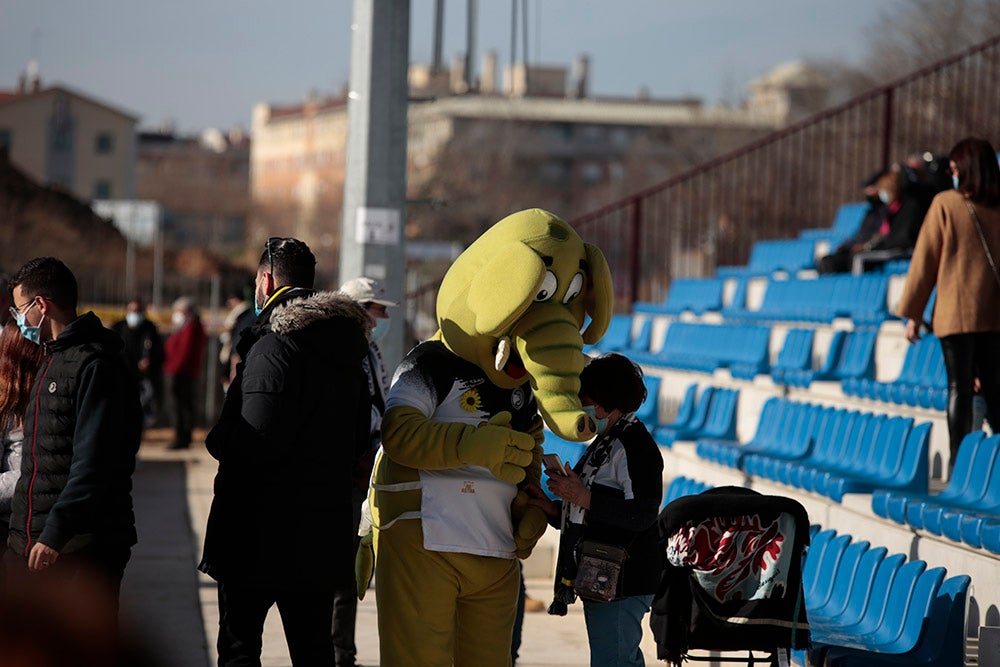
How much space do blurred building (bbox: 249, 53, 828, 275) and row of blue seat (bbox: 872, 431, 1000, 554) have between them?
3826 cm

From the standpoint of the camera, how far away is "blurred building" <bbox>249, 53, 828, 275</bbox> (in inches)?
2260

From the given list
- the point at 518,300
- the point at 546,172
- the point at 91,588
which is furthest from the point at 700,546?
the point at 546,172

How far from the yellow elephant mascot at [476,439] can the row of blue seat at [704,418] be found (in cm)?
513

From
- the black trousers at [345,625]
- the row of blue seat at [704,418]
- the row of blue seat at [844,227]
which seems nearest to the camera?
the black trousers at [345,625]

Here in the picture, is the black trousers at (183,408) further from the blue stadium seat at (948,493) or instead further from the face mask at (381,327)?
the blue stadium seat at (948,493)

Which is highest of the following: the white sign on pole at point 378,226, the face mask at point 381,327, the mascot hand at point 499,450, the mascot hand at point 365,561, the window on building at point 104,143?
the window on building at point 104,143

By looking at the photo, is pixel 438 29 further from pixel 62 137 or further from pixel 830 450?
pixel 62 137

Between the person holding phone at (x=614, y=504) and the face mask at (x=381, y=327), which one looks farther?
the face mask at (x=381, y=327)

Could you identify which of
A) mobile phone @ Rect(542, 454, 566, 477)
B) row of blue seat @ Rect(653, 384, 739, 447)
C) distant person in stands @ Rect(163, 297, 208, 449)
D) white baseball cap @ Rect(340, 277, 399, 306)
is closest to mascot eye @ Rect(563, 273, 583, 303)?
mobile phone @ Rect(542, 454, 566, 477)

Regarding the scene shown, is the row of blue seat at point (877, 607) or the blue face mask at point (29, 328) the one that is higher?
the blue face mask at point (29, 328)

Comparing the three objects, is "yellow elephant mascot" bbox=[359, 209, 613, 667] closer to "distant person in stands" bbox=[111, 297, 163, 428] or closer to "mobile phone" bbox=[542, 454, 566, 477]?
"mobile phone" bbox=[542, 454, 566, 477]

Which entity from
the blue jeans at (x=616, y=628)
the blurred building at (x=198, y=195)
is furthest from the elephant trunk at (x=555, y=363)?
the blurred building at (x=198, y=195)

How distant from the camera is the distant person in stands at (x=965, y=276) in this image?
6.41 metres

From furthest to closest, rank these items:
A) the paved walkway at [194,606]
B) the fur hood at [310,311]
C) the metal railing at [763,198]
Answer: the metal railing at [763,198] < the paved walkway at [194,606] < the fur hood at [310,311]
